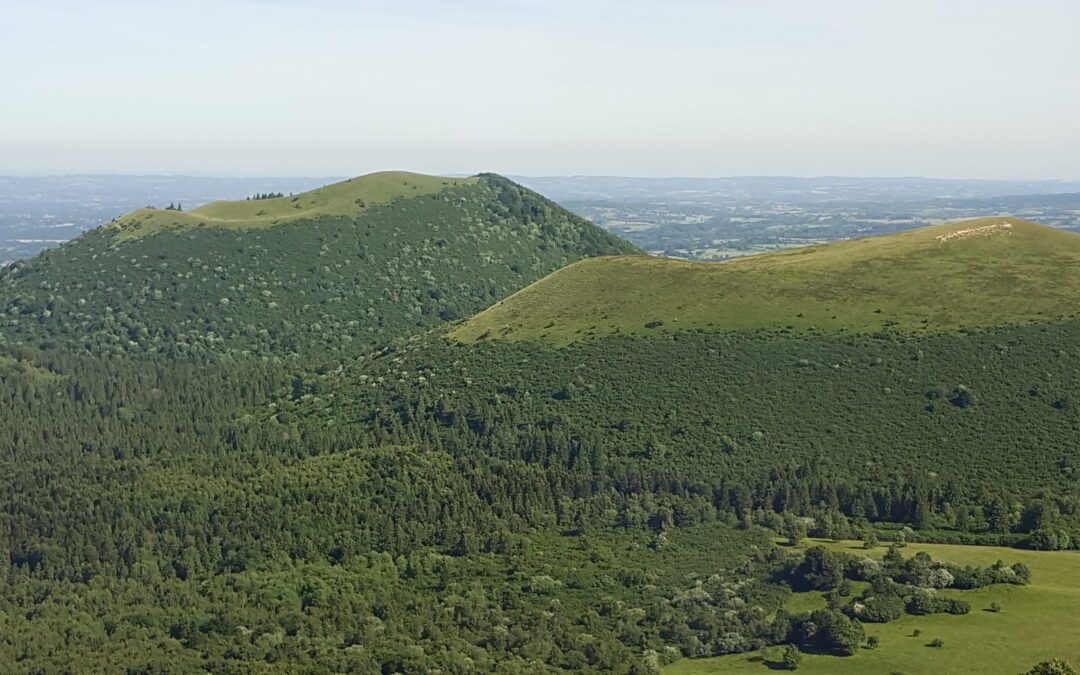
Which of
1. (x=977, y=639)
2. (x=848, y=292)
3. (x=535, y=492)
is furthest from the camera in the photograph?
(x=848, y=292)

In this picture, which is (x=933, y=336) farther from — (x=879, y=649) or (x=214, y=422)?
(x=214, y=422)

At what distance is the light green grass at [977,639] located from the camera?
299 ft

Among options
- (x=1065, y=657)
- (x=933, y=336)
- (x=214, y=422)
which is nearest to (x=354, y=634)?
(x=1065, y=657)

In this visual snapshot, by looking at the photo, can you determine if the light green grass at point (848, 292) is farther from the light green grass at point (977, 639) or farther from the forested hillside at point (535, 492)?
the light green grass at point (977, 639)

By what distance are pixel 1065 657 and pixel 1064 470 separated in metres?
46.3

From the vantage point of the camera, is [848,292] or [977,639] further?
[848,292]

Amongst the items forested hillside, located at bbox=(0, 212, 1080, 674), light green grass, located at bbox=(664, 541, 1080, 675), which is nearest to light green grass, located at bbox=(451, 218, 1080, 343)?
forested hillside, located at bbox=(0, 212, 1080, 674)

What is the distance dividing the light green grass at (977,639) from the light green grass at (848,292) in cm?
6568

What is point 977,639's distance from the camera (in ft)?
313

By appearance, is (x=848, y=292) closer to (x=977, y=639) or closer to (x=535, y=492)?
(x=535, y=492)

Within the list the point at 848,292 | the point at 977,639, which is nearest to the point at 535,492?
the point at 977,639

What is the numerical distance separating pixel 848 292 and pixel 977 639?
300 feet

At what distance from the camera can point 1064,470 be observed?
5079 inches

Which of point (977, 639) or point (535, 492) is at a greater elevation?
point (535, 492)
